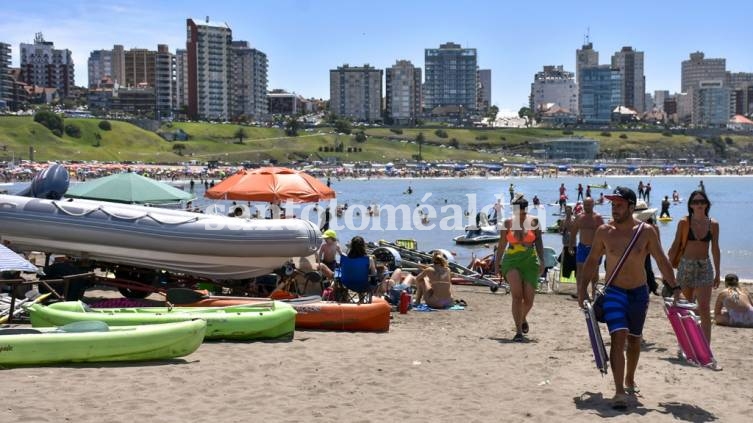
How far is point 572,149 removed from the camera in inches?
6678

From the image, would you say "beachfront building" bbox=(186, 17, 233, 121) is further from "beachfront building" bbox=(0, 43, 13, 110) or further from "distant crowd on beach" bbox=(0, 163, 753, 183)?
"distant crowd on beach" bbox=(0, 163, 753, 183)

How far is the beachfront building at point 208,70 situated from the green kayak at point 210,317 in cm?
16700

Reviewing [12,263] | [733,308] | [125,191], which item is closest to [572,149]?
[125,191]

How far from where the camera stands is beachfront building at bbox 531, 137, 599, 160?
168 metres

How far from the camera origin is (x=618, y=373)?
6273 millimetres

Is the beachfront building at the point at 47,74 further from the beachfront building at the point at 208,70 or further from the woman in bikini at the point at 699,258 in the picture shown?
the woman in bikini at the point at 699,258

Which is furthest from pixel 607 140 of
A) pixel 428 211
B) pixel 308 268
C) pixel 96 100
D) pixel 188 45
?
pixel 308 268

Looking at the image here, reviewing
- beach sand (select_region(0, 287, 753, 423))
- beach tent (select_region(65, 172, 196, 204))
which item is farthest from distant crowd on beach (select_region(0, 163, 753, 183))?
beach sand (select_region(0, 287, 753, 423))

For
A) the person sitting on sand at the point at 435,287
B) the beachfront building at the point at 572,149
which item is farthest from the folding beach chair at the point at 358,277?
the beachfront building at the point at 572,149

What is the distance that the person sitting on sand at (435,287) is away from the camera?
38.4ft

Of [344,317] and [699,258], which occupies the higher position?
[699,258]

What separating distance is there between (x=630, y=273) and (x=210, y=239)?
20.3 ft

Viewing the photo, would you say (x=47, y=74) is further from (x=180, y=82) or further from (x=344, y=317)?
(x=344, y=317)

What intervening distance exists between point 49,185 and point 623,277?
26.6ft
